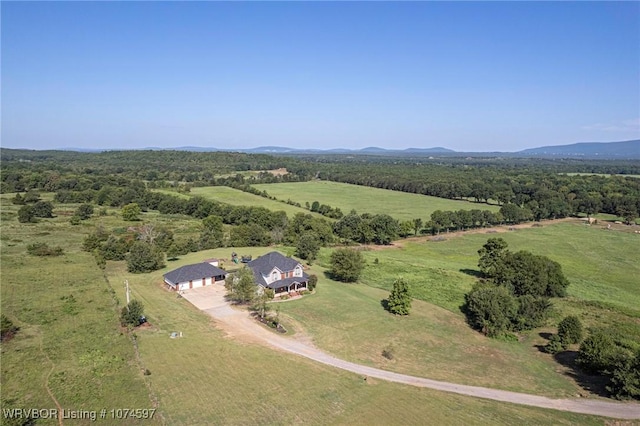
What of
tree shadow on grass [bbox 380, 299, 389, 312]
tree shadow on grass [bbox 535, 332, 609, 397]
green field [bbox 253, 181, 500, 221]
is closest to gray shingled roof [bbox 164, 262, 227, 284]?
tree shadow on grass [bbox 380, 299, 389, 312]

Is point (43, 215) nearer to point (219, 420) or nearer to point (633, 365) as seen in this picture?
point (219, 420)

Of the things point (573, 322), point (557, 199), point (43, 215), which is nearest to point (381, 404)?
point (573, 322)

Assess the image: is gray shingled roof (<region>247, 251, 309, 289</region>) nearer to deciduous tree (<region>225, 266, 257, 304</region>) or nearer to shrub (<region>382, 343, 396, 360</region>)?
deciduous tree (<region>225, 266, 257, 304</region>)

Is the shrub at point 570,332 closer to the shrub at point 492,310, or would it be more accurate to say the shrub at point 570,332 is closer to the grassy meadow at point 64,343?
the shrub at point 492,310

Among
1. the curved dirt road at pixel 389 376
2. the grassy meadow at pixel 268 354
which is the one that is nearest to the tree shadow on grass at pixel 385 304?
the grassy meadow at pixel 268 354

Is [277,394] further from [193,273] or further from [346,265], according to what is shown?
[346,265]

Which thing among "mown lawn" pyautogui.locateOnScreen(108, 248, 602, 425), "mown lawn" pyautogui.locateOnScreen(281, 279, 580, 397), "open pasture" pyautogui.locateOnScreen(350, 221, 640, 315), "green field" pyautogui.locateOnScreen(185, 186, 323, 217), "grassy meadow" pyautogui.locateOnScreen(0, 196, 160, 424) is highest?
"green field" pyautogui.locateOnScreen(185, 186, 323, 217)

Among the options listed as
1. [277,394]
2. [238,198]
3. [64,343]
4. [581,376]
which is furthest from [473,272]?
[238,198]
